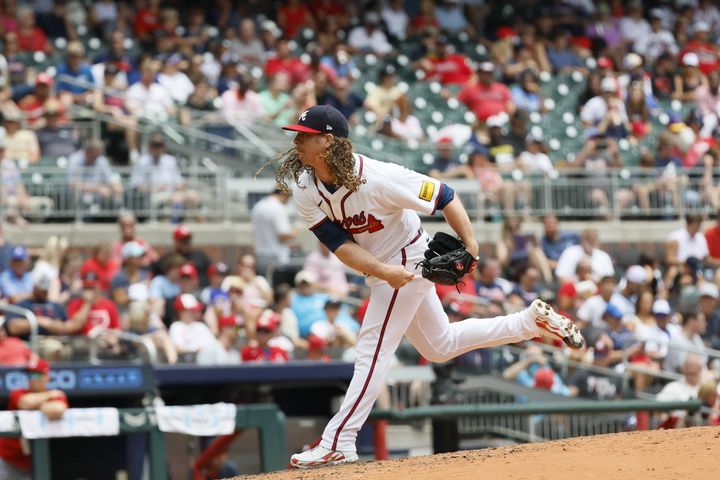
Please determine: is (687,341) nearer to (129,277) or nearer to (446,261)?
(129,277)

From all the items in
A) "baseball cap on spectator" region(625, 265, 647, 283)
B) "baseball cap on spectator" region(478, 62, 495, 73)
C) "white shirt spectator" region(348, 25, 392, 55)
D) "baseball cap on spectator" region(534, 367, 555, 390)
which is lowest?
"baseball cap on spectator" region(534, 367, 555, 390)

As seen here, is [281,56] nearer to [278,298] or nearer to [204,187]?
[204,187]

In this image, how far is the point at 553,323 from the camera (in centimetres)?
694

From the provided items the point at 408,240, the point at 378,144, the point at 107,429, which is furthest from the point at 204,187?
the point at 408,240

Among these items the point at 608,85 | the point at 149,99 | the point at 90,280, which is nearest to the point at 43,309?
the point at 90,280

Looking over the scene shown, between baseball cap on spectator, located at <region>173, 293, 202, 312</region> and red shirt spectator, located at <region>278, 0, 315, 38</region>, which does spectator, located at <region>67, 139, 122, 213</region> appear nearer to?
baseball cap on spectator, located at <region>173, 293, 202, 312</region>

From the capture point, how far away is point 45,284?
1151 centimetres

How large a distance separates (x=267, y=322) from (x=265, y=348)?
0.21m

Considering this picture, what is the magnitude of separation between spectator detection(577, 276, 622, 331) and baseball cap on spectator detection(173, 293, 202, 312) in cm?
360

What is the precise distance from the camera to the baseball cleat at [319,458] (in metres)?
6.86

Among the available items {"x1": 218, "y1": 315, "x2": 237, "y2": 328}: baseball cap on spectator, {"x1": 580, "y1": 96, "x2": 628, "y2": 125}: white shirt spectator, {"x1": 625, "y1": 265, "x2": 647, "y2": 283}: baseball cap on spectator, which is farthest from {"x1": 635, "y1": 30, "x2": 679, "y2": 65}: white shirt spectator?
{"x1": 218, "y1": 315, "x2": 237, "y2": 328}: baseball cap on spectator

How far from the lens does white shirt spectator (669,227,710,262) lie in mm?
14523

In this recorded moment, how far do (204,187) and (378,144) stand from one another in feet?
7.39

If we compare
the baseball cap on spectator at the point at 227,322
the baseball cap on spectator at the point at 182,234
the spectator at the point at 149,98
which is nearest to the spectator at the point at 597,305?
the baseball cap on spectator at the point at 227,322
